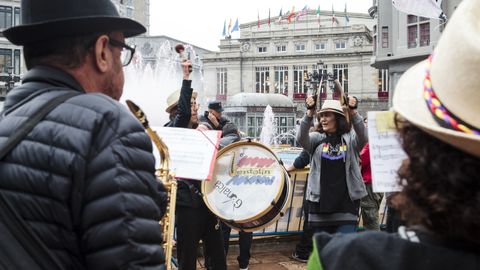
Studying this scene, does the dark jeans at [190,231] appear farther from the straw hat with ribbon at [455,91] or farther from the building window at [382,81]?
the building window at [382,81]

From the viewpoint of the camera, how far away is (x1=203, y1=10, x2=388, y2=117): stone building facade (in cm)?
7156

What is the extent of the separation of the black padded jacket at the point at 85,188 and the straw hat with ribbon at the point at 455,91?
2.89 feet

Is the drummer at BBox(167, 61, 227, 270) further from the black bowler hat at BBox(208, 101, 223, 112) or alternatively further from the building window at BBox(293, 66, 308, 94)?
the building window at BBox(293, 66, 308, 94)

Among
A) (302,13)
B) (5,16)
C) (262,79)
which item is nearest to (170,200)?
(5,16)

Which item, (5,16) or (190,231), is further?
(5,16)

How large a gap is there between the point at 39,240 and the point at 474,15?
133 centimetres

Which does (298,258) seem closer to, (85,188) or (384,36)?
(85,188)

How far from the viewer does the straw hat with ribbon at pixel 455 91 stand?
1080 mm

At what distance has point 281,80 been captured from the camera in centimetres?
7506

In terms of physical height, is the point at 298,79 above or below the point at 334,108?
above

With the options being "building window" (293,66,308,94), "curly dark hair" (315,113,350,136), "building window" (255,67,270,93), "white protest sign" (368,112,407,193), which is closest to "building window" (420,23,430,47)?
"curly dark hair" (315,113,350,136)

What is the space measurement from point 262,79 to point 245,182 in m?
70.5

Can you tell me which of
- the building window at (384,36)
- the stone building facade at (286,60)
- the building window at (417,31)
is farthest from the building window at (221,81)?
the building window at (417,31)

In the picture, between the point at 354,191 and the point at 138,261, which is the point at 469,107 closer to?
the point at 138,261
